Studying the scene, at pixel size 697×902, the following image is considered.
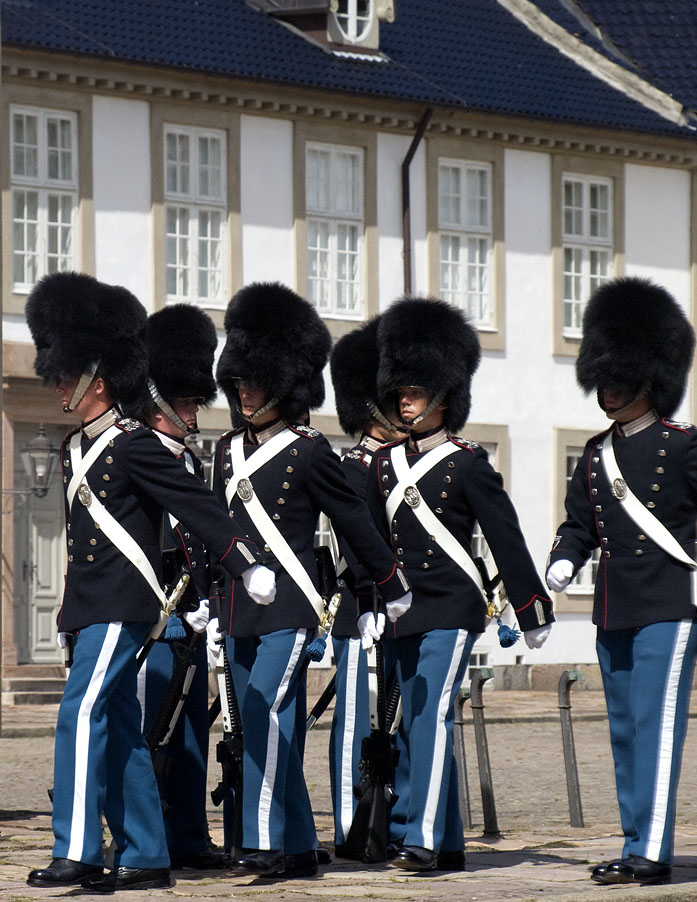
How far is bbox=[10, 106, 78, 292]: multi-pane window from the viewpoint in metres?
22.1

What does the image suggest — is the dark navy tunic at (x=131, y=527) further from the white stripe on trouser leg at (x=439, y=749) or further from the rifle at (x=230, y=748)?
the white stripe on trouser leg at (x=439, y=749)

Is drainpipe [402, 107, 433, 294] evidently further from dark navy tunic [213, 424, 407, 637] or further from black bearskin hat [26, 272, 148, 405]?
black bearskin hat [26, 272, 148, 405]

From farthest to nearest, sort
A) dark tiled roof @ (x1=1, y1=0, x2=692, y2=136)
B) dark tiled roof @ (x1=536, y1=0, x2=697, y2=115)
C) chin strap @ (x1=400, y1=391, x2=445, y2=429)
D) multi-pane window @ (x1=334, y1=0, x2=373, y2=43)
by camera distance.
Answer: dark tiled roof @ (x1=536, y1=0, x2=697, y2=115) → multi-pane window @ (x1=334, y1=0, x2=373, y2=43) → dark tiled roof @ (x1=1, y1=0, x2=692, y2=136) → chin strap @ (x1=400, y1=391, x2=445, y2=429)

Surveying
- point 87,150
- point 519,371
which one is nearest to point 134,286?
point 87,150

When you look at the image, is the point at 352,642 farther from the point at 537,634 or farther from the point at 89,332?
the point at 89,332

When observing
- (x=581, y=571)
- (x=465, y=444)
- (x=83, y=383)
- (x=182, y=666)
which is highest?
(x=83, y=383)

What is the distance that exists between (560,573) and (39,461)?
12.9 meters

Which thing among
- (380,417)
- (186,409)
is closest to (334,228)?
(380,417)

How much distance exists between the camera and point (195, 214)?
2319 cm

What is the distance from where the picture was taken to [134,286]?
22625 millimetres

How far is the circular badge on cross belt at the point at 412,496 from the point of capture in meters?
8.69

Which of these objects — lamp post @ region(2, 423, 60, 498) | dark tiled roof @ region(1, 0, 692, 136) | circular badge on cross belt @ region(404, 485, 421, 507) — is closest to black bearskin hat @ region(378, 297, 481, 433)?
circular badge on cross belt @ region(404, 485, 421, 507)

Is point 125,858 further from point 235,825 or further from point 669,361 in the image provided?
point 669,361

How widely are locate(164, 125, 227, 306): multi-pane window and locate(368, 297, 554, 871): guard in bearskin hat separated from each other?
14.3 meters
